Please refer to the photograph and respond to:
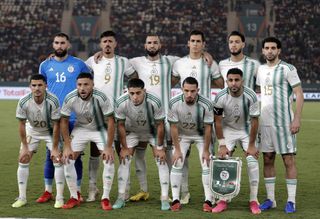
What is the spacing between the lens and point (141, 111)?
25.4 ft

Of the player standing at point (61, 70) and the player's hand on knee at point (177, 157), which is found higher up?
the player standing at point (61, 70)

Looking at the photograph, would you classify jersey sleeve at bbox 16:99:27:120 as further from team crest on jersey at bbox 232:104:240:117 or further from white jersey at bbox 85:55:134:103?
team crest on jersey at bbox 232:104:240:117

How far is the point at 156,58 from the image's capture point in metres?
8.41

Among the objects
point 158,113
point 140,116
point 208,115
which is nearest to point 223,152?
point 208,115

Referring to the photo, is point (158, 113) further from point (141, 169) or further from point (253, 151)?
point (253, 151)

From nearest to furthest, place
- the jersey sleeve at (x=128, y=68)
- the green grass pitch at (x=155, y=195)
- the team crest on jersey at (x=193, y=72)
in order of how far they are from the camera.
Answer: the green grass pitch at (x=155, y=195) → the team crest on jersey at (x=193, y=72) → the jersey sleeve at (x=128, y=68)

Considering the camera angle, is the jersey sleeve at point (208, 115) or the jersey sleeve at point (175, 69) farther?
the jersey sleeve at point (175, 69)

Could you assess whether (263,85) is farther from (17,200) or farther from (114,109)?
(17,200)

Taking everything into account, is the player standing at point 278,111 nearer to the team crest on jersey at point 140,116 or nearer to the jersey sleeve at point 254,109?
the jersey sleeve at point 254,109

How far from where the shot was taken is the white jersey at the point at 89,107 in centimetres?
763

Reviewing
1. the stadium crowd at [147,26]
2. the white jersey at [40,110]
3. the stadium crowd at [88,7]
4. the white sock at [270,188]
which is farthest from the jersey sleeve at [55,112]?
the stadium crowd at [88,7]

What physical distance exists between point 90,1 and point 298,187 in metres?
28.2

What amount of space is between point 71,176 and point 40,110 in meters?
0.81

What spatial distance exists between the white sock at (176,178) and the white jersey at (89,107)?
93 centimetres
